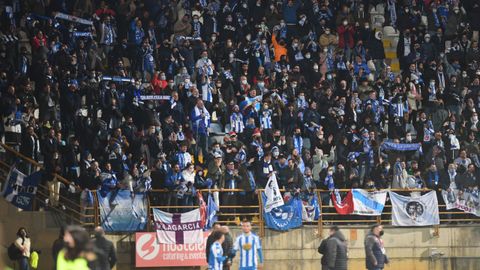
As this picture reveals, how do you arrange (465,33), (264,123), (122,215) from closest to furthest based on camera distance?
1. (122,215)
2. (264,123)
3. (465,33)

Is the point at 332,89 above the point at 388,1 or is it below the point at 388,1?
below

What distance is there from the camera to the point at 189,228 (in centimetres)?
3092

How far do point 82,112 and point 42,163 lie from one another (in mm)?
2191

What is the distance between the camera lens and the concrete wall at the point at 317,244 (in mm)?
30125

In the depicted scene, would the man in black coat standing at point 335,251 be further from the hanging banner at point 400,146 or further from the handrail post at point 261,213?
the hanging banner at point 400,146

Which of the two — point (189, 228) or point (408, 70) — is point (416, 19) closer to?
point (408, 70)

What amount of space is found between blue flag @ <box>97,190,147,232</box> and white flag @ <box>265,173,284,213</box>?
326cm

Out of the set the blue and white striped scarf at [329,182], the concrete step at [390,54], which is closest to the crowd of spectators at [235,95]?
the blue and white striped scarf at [329,182]

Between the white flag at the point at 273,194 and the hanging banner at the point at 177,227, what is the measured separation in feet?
6.82

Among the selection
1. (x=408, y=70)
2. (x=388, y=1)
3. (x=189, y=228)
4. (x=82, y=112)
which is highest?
(x=388, y=1)

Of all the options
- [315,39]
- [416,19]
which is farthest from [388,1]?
[315,39]

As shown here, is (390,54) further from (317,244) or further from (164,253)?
(164,253)

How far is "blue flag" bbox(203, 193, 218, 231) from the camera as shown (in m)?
31.3

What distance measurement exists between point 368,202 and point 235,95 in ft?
17.1
